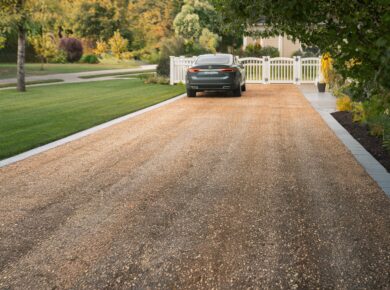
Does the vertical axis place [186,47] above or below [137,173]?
above

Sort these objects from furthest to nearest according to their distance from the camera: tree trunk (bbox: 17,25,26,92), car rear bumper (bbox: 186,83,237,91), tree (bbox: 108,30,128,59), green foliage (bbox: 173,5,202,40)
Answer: tree (bbox: 108,30,128,59)
green foliage (bbox: 173,5,202,40)
tree trunk (bbox: 17,25,26,92)
car rear bumper (bbox: 186,83,237,91)

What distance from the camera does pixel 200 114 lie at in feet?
49.0

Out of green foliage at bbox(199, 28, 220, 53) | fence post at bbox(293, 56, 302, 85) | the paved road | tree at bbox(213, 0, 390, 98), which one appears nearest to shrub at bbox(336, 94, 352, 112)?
the paved road

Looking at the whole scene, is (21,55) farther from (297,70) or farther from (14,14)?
(297,70)

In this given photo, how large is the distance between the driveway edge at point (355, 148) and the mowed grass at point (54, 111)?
5417 millimetres

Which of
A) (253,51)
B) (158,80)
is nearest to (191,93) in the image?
(158,80)

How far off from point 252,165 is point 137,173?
1.75m

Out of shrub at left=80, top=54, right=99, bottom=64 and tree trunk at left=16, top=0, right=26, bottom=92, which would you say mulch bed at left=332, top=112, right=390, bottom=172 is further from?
shrub at left=80, top=54, right=99, bottom=64

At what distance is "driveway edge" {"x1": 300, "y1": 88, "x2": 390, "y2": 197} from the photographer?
7.21m

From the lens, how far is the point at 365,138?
10.5 meters

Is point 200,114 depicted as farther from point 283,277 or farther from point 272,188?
point 283,277

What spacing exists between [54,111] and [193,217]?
10573mm

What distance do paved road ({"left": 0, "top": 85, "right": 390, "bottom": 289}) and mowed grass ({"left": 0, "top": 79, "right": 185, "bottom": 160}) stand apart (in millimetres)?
1297

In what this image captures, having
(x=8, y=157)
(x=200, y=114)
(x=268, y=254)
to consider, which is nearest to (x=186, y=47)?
(x=200, y=114)
